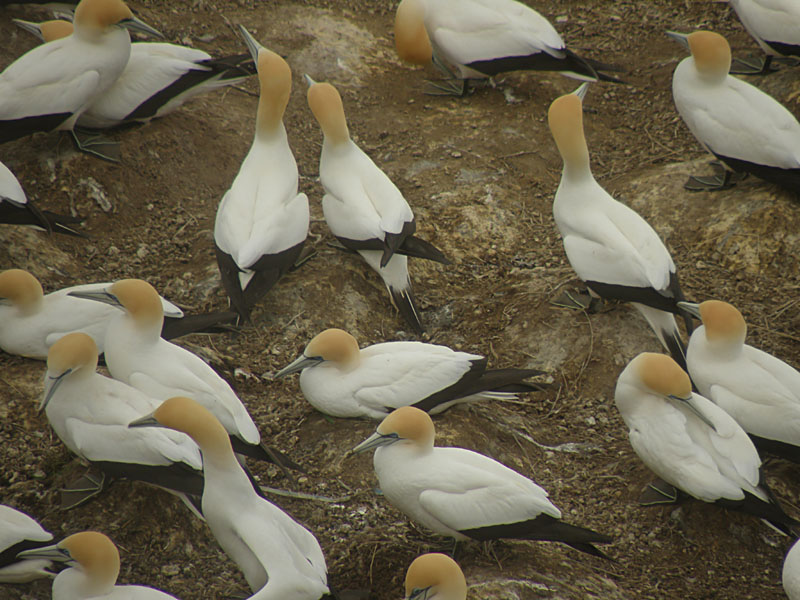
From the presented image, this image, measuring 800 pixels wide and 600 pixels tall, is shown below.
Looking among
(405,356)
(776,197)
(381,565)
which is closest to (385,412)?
(405,356)

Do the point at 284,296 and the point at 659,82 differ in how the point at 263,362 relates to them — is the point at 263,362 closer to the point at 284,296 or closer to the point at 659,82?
the point at 284,296

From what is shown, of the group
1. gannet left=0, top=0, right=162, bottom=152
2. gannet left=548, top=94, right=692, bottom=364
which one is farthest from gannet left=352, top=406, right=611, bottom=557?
gannet left=0, top=0, right=162, bottom=152

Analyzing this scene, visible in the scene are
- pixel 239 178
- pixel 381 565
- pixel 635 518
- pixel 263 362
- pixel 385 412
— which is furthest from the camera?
pixel 239 178

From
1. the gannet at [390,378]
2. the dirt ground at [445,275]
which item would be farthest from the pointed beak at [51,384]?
the gannet at [390,378]

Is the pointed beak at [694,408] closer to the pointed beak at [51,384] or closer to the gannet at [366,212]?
the gannet at [366,212]

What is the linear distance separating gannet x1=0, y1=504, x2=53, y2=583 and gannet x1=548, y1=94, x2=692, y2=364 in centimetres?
299

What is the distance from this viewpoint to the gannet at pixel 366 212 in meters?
5.12

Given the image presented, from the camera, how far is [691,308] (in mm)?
4488

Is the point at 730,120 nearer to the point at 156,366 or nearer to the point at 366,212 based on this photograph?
the point at 366,212

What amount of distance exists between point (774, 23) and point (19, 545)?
19.1 feet

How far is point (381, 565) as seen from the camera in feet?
11.9

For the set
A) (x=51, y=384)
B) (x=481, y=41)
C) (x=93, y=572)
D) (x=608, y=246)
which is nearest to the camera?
(x=93, y=572)

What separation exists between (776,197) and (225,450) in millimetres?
3912

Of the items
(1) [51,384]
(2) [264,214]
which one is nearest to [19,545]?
(1) [51,384]
